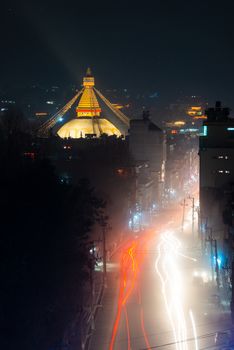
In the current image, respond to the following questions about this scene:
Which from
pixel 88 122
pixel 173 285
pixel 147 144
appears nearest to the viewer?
pixel 173 285

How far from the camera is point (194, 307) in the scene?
69.2 feet

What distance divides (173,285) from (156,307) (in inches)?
145

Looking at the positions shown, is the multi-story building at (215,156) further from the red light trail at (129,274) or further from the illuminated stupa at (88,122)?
the illuminated stupa at (88,122)

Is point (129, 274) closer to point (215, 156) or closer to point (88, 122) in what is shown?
point (215, 156)

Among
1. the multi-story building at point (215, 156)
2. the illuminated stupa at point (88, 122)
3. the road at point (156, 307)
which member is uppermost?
the illuminated stupa at point (88, 122)

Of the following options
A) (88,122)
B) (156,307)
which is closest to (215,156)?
(156,307)

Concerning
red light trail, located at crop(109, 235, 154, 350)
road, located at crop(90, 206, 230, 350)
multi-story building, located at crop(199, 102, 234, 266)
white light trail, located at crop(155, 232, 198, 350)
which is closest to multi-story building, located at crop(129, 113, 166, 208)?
multi-story building, located at crop(199, 102, 234, 266)

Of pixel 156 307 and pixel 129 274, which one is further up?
pixel 129 274

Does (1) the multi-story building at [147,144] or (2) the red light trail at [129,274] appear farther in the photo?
(1) the multi-story building at [147,144]

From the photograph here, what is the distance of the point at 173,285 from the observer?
24578 millimetres

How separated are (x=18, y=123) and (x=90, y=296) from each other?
20330 mm

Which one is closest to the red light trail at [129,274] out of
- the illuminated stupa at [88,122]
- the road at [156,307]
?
the road at [156,307]

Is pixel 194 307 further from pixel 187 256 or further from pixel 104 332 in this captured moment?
pixel 187 256

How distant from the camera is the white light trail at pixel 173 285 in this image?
17969 millimetres
